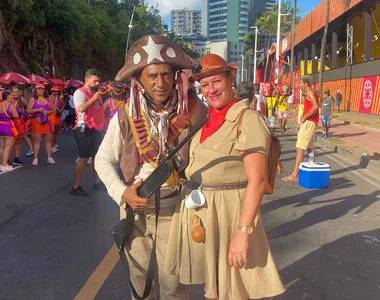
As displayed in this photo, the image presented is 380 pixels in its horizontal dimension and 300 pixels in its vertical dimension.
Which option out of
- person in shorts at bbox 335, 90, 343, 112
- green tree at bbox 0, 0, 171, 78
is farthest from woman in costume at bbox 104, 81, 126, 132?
person in shorts at bbox 335, 90, 343, 112

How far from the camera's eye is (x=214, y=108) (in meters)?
2.30

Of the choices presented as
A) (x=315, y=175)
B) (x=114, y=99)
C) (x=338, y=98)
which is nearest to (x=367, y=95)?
(x=338, y=98)

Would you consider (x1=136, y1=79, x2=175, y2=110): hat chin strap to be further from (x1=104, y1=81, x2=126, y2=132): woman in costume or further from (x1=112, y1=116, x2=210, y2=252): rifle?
(x1=104, y1=81, x2=126, y2=132): woman in costume

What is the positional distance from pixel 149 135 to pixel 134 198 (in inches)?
13.6

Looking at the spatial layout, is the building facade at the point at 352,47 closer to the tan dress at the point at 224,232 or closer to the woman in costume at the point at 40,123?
Answer: the woman in costume at the point at 40,123

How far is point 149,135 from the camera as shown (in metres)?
2.31

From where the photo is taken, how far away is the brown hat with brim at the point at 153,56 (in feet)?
7.55

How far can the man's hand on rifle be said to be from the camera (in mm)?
2182

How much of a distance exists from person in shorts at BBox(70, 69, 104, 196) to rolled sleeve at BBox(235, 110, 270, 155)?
15.8 feet

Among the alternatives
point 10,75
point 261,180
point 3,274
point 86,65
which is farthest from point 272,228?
point 86,65

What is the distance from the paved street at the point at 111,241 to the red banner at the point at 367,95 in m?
15.7

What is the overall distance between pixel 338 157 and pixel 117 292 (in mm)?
8867

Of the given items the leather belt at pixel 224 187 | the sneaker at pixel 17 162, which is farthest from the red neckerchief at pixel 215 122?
the sneaker at pixel 17 162

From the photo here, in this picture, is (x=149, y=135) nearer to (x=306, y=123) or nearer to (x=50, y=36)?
(x=306, y=123)
